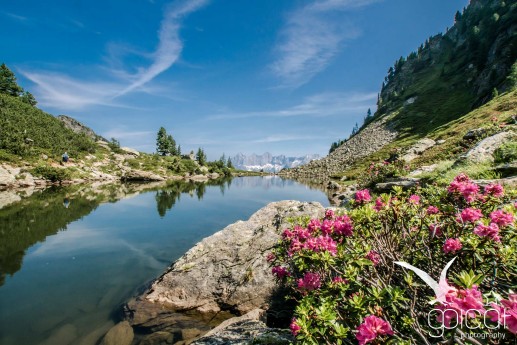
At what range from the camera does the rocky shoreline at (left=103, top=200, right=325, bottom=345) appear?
8948 mm

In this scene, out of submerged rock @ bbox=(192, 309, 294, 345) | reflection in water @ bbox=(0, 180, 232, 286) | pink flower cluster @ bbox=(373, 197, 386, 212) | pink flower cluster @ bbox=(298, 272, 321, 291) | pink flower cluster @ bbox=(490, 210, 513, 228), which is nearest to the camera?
pink flower cluster @ bbox=(490, 210, 513, 228)

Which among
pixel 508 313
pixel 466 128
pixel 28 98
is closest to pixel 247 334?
pixel 508 313

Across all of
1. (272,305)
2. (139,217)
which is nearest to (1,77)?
(139,217)

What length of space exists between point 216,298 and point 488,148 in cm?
1937

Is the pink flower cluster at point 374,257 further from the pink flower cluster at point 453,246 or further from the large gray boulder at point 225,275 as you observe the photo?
the large gray boulder at point 225,275

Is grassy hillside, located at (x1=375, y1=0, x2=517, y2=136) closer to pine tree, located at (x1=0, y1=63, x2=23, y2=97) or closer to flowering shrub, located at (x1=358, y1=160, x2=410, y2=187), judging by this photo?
flowering shrub, located at (x1=358, y1=160, x2=410, y2=187)

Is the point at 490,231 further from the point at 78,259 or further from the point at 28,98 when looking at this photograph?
the point at 28,98

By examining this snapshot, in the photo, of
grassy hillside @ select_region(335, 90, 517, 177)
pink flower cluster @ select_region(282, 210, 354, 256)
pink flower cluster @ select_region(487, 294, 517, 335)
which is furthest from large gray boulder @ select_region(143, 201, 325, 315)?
grassy hillside @ select_region(335, 90, 517, 177)

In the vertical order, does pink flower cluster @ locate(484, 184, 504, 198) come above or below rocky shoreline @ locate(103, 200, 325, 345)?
above

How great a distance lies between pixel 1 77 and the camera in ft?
282

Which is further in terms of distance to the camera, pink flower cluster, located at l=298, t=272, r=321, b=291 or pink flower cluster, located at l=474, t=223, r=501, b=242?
pink flower cluster, located at l=298, t=272, r=321, b=291

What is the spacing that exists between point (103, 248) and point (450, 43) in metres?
253

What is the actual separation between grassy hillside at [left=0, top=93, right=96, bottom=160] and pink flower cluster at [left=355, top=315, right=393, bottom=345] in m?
72.2

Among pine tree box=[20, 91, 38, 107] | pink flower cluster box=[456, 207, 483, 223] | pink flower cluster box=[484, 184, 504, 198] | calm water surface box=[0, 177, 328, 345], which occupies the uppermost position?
pine tree box=[20, 91, 38, 107]
